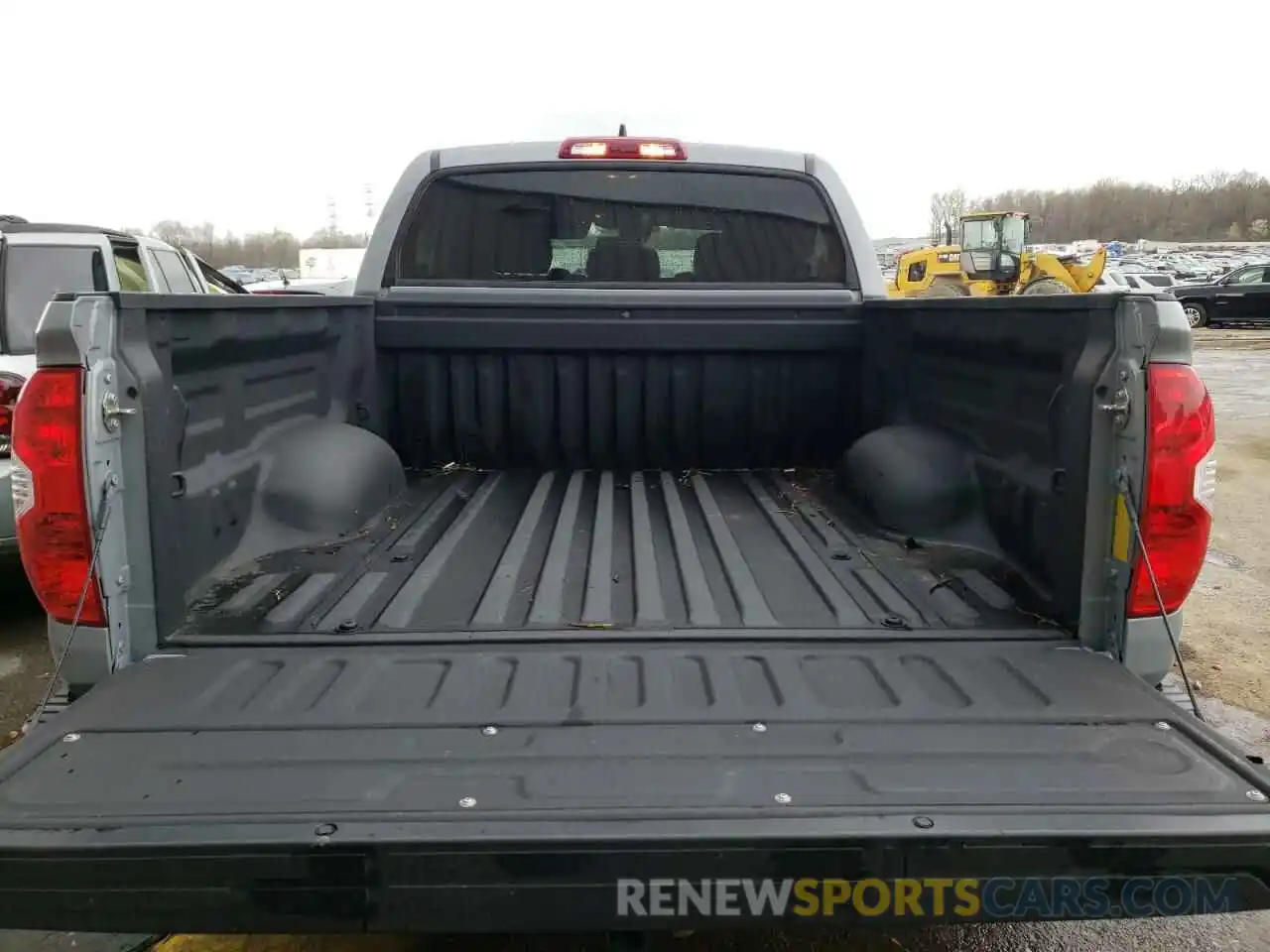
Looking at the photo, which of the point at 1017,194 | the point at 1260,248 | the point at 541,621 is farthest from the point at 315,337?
the point at 1017,194

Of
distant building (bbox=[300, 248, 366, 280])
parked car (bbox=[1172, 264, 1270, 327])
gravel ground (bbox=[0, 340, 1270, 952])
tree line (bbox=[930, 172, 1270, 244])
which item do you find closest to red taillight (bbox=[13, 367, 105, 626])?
gravel ground (bbox=[0, 340, 1270, 952])

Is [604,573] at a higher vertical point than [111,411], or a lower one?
lower

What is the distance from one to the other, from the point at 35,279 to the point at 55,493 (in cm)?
450

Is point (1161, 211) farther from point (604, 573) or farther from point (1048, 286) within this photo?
point (604, 573)

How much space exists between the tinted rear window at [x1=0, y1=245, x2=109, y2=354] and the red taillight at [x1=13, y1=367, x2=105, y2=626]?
3643mm

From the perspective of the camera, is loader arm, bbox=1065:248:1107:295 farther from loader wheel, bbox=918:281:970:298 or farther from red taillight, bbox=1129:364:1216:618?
red taillight, bbox=1129:364:1216:618

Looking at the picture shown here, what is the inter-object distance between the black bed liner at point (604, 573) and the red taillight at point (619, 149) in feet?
4.54

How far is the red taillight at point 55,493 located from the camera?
6.57ft

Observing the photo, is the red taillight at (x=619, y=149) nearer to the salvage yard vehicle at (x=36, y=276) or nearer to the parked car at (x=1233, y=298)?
the salvage yard vehicle at (x=36, y=276)

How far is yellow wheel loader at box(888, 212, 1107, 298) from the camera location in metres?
24.1

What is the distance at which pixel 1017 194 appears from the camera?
4658 inches

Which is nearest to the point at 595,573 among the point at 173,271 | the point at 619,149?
the point at 619,149

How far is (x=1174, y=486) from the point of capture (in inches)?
82.5

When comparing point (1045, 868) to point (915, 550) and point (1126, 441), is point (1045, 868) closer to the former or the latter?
point (1126, 441)
